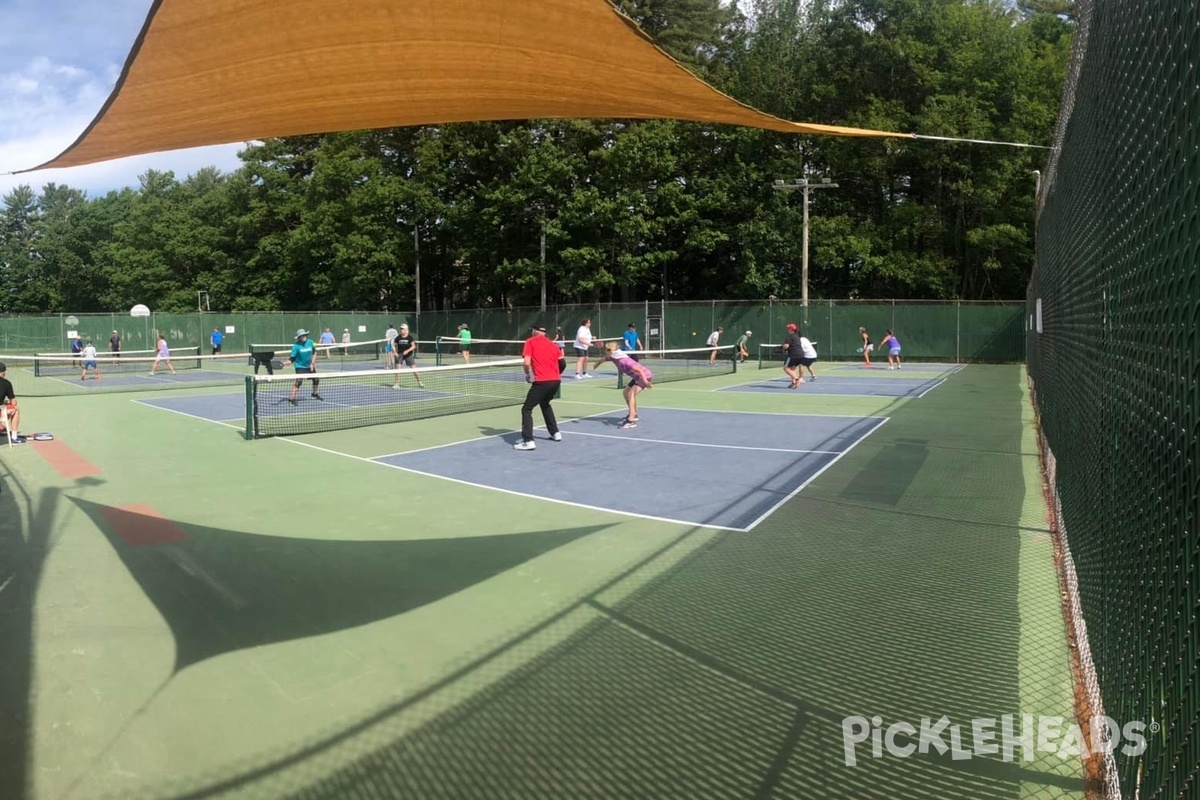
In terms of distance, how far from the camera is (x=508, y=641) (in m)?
4.39

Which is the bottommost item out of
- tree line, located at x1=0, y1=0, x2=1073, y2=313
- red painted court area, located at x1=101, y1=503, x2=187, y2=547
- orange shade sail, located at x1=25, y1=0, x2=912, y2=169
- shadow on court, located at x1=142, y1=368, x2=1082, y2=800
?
shadow on court, located at x1=142, y1=368, x2=1082, y2=800

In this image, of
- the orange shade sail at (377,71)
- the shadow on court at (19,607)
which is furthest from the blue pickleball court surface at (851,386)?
the shadow on court at (19,607)

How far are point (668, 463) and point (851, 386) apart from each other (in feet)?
42.2

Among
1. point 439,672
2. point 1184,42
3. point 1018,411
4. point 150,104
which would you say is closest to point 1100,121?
point 1184,42

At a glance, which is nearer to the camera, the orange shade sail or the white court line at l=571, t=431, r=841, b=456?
the orange shade sail

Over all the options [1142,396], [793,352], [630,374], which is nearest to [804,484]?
[630,374]

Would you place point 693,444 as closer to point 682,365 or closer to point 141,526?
point 141,526

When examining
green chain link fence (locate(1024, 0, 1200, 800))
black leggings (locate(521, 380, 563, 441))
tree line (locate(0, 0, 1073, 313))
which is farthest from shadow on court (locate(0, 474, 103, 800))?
tree line (locate(0, 0, 1073, 313))

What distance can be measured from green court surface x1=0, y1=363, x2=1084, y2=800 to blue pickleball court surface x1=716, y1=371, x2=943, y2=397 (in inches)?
413

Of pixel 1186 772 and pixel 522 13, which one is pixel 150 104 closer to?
pixel 522 13

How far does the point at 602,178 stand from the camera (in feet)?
145

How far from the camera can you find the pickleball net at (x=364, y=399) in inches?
505

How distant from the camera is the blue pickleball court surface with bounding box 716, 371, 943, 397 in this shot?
18786 millimetres

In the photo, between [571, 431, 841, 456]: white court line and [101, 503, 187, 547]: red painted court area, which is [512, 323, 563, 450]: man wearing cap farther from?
[101, 503, 187, 547]: red painted court area
